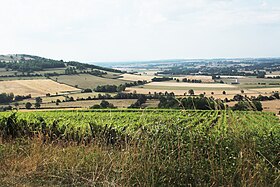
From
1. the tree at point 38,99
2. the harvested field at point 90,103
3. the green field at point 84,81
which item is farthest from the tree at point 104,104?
the green field at point 84,81

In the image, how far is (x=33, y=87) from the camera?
186ft

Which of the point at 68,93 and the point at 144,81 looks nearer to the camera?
the point at 68,93

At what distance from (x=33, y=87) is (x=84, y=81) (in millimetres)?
A: 11434

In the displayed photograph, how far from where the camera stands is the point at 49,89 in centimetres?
5538

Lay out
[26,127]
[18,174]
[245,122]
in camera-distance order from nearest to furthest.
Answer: [245,122] → [18,174] → [26,127]

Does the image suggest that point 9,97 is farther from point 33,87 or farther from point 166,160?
point 166,160

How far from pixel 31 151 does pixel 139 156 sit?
2.11 metres

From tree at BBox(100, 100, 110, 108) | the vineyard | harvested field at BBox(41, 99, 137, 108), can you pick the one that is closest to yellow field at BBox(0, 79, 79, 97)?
harvested field at BBox(41, 99, 137, 108)

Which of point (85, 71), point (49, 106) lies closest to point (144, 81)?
point (85, 71)

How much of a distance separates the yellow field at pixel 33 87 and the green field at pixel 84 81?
302 centimetres

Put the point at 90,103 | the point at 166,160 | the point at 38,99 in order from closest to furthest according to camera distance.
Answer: the point at 166,160 → the point at 90,103 → the point at 38,99

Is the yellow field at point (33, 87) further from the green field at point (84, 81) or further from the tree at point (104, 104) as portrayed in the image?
the tree at point (104, 104)

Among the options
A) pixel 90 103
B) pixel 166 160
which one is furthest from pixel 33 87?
pixel 166 160

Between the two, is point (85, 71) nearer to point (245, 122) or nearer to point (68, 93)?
point (68, 93)
